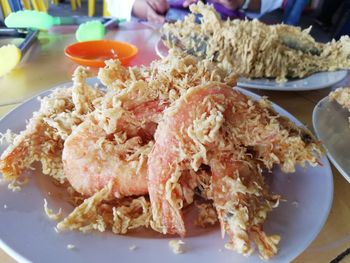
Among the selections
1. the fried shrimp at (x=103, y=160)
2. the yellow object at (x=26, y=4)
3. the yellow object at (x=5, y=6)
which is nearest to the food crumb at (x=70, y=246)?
the fried shrimp at (x=103, y=160)

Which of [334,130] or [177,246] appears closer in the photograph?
[177,246]

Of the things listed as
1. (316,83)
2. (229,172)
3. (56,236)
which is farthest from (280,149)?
(316,83)

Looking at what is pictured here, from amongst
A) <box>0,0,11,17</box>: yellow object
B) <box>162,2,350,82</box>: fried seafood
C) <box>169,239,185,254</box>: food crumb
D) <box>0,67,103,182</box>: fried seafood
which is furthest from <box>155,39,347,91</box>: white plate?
<box>0,0,11,17</box>: yellow object

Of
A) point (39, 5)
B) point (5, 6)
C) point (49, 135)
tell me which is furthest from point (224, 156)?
point (39, 5)

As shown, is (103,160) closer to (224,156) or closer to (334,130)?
(224,156)

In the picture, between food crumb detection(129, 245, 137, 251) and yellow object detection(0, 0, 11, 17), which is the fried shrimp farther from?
yellow object detection(0, 0, 11, 17)

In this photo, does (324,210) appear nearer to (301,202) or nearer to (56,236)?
(301,202)
